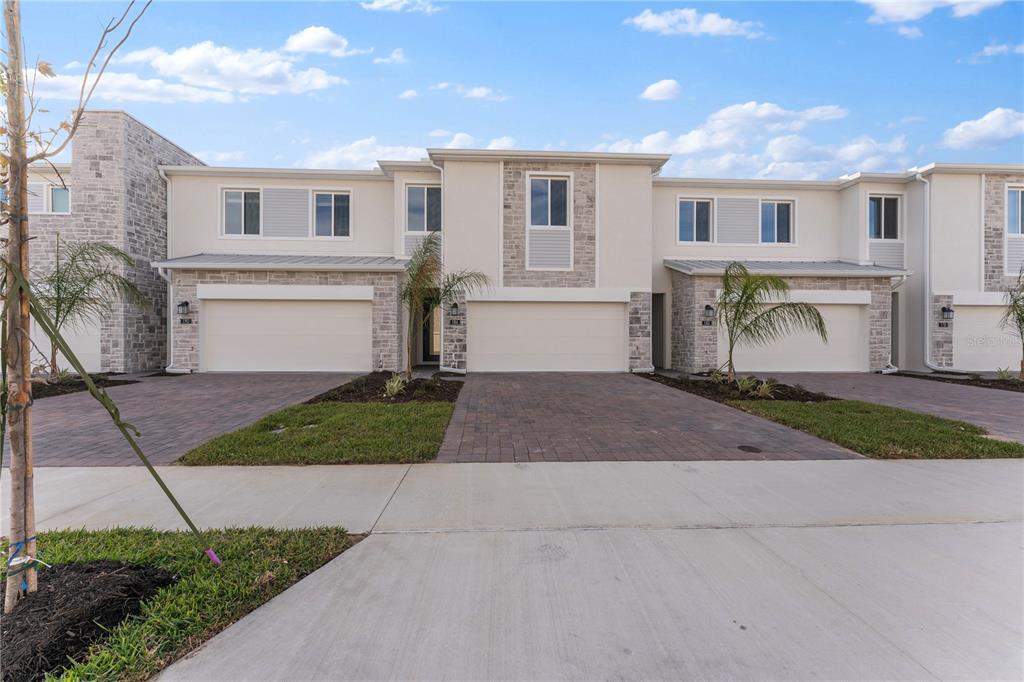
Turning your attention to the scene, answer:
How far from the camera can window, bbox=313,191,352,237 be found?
16.7 metres

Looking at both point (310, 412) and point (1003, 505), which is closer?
point (1003, 505)

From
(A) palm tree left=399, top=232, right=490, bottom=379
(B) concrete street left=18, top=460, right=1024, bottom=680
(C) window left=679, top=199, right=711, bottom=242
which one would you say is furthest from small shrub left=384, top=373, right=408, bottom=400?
(C) window left=679, top=199, right=711, bottom=242

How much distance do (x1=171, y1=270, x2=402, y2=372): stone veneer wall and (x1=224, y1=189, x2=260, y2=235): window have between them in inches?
94.7

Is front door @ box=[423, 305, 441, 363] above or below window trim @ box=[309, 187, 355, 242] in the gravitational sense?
below

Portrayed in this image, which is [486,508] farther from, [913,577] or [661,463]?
[913,577]

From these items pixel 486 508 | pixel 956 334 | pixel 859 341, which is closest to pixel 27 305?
pixel 486 508

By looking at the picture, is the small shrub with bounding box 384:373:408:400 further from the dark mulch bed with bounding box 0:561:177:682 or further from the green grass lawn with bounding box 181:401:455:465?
the dark mulch bed with bounding box 0:561:177:682

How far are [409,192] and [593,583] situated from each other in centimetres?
1518

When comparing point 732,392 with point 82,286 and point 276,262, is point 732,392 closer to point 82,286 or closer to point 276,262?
point 276,262

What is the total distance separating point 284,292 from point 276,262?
3.55 feet

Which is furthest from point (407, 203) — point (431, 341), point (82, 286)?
point (82, 286)

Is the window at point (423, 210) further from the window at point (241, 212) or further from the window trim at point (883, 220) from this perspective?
the window trim at point (883, 220)

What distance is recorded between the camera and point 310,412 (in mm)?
8305

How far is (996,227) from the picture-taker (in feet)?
52.9
